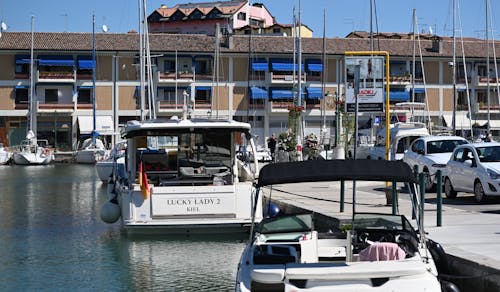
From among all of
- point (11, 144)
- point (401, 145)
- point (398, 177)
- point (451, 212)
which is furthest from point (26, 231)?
point (11, 144)

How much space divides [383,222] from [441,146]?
62.8 feet

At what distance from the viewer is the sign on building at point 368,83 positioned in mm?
22438

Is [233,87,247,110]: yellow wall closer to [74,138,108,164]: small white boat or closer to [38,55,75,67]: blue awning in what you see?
[74,138,108,164]: small white boat

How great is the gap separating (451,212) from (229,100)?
6119 centimetres

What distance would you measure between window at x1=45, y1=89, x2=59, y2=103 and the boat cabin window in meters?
58.8

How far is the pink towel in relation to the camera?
9.45m

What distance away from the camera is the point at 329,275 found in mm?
8383

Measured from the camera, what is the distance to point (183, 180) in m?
20.8

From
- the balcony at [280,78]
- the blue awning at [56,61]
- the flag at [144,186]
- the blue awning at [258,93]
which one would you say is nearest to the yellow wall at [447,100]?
the balcony at [280,78]

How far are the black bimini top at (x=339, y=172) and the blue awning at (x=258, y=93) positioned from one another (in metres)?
70.6

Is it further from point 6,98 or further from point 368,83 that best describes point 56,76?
point 368,83

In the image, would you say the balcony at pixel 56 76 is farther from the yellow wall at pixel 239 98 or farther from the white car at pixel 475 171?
the white car at pixel 475 171

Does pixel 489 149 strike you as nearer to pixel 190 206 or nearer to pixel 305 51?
pixel 190 206

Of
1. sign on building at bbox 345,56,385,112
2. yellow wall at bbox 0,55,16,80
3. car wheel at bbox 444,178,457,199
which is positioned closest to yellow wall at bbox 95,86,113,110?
yellow wall at bbox 0,55,16,80
